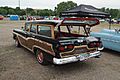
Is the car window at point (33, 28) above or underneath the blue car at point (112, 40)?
above

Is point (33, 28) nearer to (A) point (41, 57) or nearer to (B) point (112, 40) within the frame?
(A) point (41, 57)

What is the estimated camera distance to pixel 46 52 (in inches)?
198

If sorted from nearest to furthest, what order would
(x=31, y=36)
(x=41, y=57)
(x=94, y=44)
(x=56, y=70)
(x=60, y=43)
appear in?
(x=60, y=43) < (x=56, y=70) < (x=94, y=44) < (x=41, y=57) < (x=31, y=36)

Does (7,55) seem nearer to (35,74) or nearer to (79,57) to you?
(35,74)

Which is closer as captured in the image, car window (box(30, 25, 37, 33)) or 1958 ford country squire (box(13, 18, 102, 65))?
1958 ford country squire (box(13, 18, 102, 65))

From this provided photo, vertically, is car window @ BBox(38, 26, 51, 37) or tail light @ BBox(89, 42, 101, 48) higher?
car window @ BBox(38, 26, 51, 37)

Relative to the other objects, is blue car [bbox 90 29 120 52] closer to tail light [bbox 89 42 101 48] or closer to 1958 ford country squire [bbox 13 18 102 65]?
1958 ford country squire [bbox 13 18 102 65]

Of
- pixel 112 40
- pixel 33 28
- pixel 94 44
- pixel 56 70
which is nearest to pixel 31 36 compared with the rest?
pixel 33 28

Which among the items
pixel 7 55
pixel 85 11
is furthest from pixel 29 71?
pixel 85 11

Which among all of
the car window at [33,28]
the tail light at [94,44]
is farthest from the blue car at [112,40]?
the car window at [33,28]

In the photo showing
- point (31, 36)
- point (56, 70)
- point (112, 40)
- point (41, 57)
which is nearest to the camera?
point (56, 70)

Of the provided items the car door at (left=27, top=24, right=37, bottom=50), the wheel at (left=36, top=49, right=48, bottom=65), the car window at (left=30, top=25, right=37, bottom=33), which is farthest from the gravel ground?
the car window at (left=30, top=25, right=37, bottom=33)

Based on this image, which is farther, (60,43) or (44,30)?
(44,30)

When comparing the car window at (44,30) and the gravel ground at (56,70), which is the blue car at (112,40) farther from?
the car window at (44,30)
